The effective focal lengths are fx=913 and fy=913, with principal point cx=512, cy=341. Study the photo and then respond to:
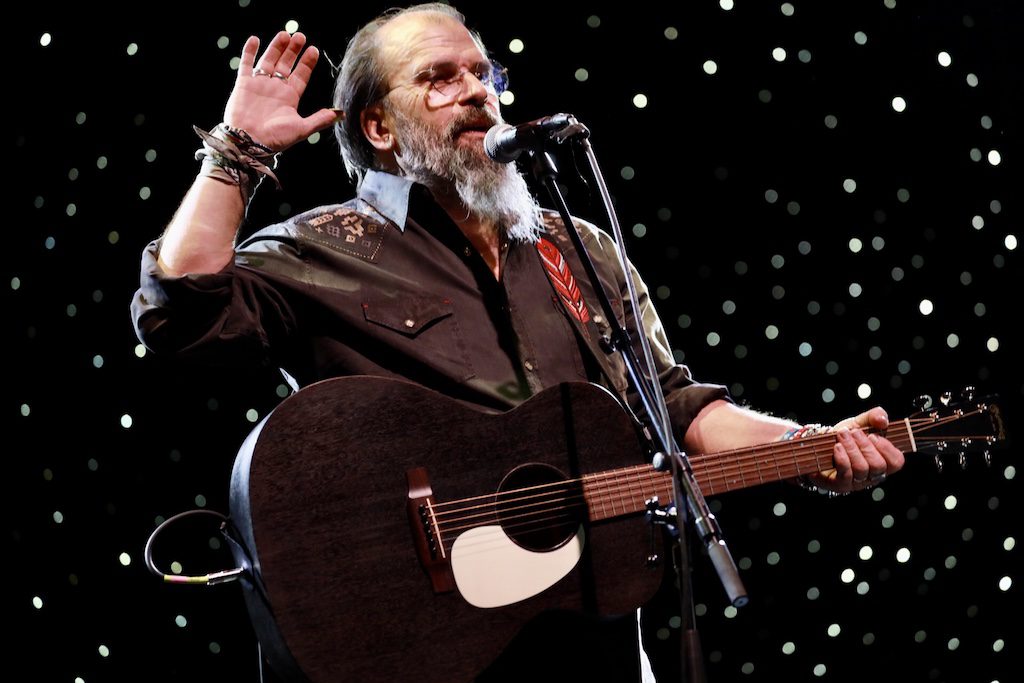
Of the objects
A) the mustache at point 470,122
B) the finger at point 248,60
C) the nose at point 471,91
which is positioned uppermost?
the finger at point 248,60

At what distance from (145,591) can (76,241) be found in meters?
0.88

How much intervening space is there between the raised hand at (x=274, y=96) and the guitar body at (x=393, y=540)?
489mm

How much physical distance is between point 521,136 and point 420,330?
0.43 m

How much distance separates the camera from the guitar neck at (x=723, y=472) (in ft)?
5.49

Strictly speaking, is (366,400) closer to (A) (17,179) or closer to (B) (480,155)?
(B) (480,155)

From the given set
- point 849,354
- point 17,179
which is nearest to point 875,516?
point 849,354

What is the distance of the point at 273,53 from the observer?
5.58ft

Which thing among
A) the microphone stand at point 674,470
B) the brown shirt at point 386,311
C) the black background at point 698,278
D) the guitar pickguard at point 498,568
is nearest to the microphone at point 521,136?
the microphone stand at point 674,470

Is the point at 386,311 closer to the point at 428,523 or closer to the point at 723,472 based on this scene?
the point at 428,523

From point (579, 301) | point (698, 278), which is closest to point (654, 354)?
point (579, 301)

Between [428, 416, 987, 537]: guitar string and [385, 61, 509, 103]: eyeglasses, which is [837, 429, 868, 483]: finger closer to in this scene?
[428, 416, 987, 537]: guitar string

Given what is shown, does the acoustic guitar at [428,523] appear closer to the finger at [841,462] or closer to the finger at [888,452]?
the finger at [841,462]

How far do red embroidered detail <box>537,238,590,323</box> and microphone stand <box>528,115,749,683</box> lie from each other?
360 mm

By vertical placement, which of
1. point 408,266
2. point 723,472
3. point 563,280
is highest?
point 408,266
